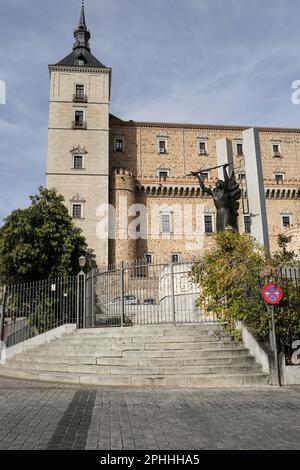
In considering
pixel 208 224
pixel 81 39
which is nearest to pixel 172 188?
pixel 208 224

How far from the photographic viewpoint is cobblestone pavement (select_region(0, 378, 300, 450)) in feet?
15.6

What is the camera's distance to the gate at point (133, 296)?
1284 centimetres

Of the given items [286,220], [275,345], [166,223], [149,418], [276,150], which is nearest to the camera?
[149,418]

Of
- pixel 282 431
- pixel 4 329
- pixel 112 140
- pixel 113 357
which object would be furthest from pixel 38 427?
pixel 112 140

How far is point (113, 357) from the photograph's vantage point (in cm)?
1024

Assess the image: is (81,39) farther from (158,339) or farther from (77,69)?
(158,339)

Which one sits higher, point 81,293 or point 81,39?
point 81,39

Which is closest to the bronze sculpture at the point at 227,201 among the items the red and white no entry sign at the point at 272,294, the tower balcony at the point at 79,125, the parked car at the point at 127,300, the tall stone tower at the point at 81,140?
the parked car at the point at 127,300

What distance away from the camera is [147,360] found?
9.78 meters

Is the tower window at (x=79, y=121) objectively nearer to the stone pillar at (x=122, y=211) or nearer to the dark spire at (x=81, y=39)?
the stone pillar at (x=122, y=211)

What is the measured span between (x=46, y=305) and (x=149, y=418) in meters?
8.51

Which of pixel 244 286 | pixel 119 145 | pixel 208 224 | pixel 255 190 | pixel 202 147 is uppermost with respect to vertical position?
pixel 202 147

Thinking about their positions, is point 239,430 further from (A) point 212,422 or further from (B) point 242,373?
(B) point 242,373

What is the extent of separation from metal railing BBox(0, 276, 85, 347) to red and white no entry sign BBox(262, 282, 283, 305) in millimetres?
6542
